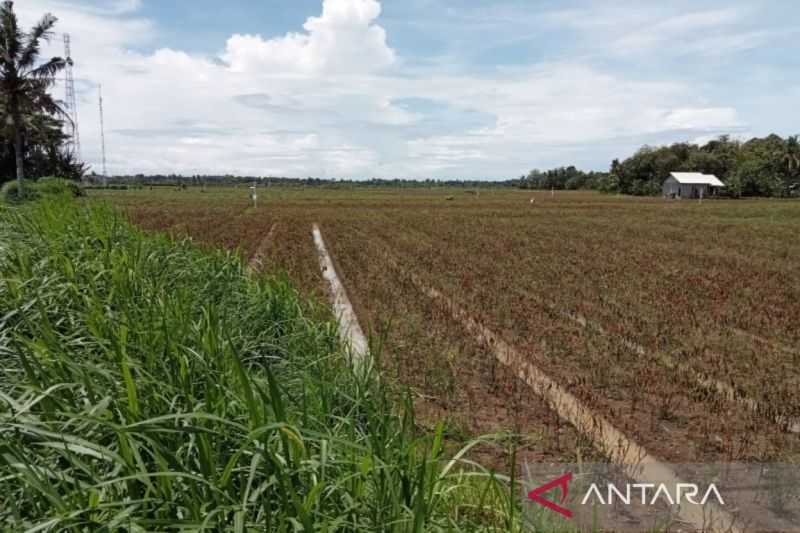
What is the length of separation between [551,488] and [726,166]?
88.5 metres

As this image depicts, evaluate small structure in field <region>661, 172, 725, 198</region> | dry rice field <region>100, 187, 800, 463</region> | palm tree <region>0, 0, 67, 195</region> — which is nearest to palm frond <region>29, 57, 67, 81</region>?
palm tree <region>0, 0, 67, 195</region>

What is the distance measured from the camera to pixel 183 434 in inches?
95.0

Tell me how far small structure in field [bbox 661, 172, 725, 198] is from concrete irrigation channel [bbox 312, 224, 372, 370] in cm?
6384

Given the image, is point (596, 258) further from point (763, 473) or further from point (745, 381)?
point (763, 473)

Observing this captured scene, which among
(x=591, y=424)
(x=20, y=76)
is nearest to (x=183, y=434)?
(x=591, y=424)

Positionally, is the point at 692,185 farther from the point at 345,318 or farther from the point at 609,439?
the point at 609,439

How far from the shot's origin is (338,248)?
18.7 metres

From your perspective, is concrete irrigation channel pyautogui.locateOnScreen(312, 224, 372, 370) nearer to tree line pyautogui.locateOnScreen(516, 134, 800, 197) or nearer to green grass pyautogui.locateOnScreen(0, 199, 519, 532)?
green grass pyautogui.locateOnScreen(0, 199, 519, 532)

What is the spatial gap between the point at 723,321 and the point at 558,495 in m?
6.57

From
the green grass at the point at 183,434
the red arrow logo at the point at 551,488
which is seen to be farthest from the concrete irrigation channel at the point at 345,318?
the red arrow logo at the point at 551,488

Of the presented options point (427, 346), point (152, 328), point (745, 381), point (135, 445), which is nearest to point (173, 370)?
point (152, 328)

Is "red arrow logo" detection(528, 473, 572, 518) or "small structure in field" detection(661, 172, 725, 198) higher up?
"small structure in field" detection(661, 172, 725, 198)

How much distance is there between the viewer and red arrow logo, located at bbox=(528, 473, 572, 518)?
3.13m

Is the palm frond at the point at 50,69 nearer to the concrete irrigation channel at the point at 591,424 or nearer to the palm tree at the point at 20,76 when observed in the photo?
the palm tree at the point at 20,76
